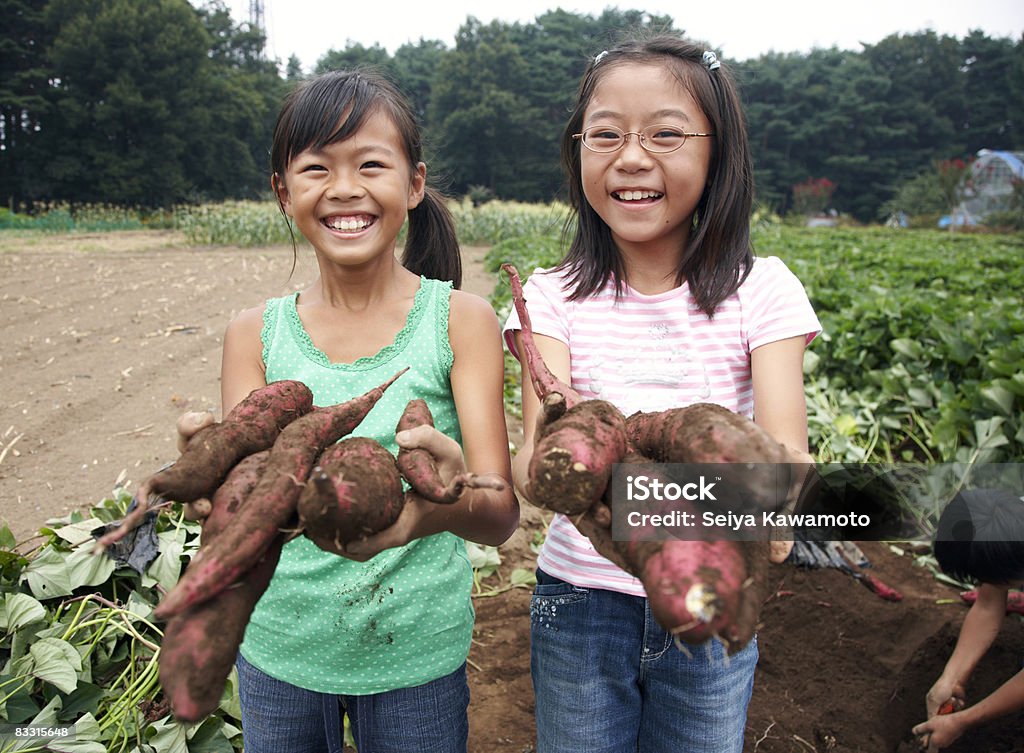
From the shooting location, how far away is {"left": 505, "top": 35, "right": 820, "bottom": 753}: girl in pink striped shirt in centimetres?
142

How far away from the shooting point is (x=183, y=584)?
1.01 m

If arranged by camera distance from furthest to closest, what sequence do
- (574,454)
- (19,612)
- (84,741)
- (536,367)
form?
(19,612) → (84,741) → (536,367) → (574,454)

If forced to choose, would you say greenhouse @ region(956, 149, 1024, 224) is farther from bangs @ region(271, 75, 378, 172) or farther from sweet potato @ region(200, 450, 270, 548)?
sweet potato @ region(200, 450, 270, 548)

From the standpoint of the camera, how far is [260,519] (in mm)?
1074

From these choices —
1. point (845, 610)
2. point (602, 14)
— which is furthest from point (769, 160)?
point (845, 610)

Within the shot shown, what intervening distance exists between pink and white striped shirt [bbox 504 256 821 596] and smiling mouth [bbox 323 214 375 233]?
375 mm

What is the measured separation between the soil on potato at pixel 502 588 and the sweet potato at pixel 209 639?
58.8 inches

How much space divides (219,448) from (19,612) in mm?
1411

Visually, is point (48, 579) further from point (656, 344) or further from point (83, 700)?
point (656, 344)

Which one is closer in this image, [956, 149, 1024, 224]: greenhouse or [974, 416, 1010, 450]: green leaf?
[974, 416, 1010, 450]: green leaf

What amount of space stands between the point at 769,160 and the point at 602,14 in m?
20.4

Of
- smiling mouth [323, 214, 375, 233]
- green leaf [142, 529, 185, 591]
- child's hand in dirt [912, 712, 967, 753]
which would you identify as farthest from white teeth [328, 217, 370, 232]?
child's hand in dirt [912, 712, 967, 753]

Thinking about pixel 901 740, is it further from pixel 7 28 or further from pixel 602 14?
pixel 602 14

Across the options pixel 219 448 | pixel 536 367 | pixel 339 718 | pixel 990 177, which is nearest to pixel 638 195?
pixel 536 367
